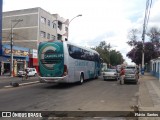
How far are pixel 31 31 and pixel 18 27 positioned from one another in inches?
164

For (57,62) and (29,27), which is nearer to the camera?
(57,62)

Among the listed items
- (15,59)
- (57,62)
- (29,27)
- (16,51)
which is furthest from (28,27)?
(57,62)

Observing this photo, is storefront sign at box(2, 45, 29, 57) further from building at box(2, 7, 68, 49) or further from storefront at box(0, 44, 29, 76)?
building at box(2, 7, 68, 49)

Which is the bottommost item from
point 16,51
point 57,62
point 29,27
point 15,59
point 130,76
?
point 130,76

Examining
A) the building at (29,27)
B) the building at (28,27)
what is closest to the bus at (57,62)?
the building at (28,27)

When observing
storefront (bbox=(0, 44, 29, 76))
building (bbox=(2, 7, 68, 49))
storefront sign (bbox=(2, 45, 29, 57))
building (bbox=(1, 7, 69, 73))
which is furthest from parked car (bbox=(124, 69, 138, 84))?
building (bbox=(2, 7, 68, 49))

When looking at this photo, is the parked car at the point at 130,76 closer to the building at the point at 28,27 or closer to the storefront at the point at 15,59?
the storefront at the point at 15,59

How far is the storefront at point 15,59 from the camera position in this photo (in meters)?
43.5

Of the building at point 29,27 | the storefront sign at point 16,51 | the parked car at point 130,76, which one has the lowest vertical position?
the parked car at point 130,76

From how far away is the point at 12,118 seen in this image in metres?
8.97

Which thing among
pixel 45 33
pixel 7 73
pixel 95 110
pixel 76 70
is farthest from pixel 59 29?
pixel 95 110

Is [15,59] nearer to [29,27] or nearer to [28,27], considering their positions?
[29,27]

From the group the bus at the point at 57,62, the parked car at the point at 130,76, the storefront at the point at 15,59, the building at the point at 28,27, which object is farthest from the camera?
the building at the point at 28,27

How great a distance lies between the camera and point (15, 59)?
1847 inches
